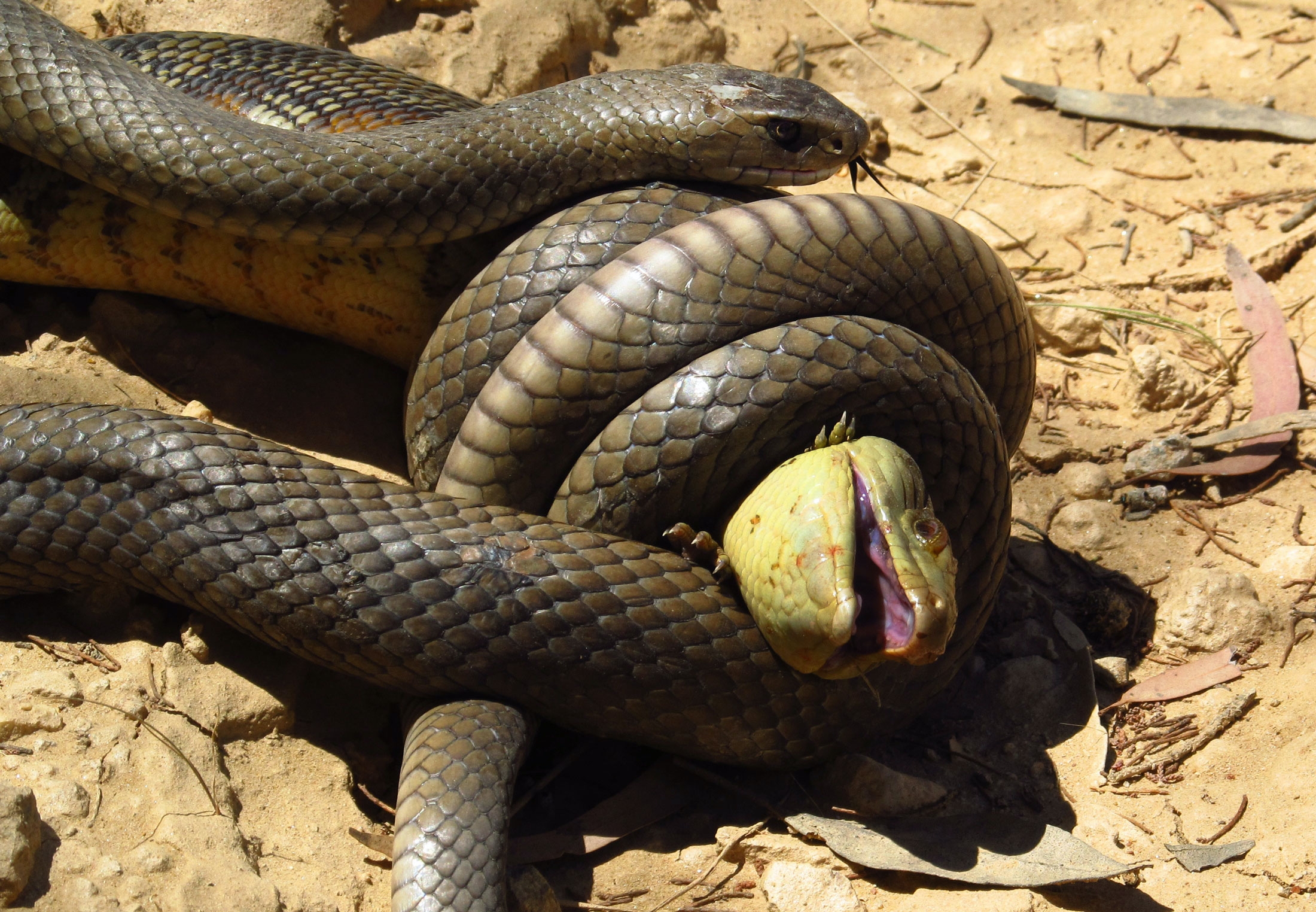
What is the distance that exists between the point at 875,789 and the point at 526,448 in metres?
1.31

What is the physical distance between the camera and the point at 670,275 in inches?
114

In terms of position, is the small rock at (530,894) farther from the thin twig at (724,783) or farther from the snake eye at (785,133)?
the snake eye at (785,133)

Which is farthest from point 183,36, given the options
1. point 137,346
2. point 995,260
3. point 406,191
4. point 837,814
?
point 837,814

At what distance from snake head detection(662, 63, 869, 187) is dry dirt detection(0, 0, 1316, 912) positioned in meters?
1.43

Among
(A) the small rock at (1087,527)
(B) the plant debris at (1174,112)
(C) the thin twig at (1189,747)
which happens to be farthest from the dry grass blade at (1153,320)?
(C) the thin twig at (1189,747)

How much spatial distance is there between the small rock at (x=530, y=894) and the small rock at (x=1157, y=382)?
3.10 meters

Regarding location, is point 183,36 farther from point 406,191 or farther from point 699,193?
point 699,193

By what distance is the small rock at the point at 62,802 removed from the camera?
234 centimetres

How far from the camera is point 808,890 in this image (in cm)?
272

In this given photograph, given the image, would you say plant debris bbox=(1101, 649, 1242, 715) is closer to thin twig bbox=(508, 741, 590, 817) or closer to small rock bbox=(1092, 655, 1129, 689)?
small rock bbox=(1092, 655, 1129, 689)

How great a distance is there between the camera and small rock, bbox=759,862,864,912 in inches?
106

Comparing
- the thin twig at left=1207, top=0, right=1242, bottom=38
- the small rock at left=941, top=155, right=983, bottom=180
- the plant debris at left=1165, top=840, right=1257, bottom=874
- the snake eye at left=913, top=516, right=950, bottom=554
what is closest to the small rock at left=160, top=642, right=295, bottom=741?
the snake eye at left=913, top=516, right=950, bottom=554

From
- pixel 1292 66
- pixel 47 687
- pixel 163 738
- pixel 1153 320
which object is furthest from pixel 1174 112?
pixel 47 687

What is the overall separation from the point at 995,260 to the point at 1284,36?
159 inches
